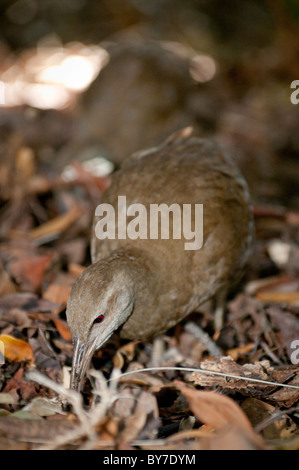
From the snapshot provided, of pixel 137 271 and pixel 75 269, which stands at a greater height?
pixel 137 271

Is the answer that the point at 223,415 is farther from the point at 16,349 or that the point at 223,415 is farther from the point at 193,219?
the point at 193,219

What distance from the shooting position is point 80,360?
126 inches

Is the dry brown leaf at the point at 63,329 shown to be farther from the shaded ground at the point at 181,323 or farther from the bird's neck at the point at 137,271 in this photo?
the bird's neck at the point at 137,271

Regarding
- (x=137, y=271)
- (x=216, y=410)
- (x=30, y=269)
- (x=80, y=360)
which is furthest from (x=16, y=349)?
(x=216, y=410)

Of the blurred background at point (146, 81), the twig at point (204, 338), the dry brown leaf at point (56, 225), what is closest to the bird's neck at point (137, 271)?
the twig at point (204, 338)

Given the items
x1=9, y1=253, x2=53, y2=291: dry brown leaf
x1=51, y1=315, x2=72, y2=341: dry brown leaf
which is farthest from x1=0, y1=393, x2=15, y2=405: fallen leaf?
x1=9, y1=253, x2=53, y2=291: dry brown leaf

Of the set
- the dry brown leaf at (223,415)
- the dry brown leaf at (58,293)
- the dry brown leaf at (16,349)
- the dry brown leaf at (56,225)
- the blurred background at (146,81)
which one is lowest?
Answer: the dry brown leaf at (223,415)

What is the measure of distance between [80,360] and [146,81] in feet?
A: 15.1

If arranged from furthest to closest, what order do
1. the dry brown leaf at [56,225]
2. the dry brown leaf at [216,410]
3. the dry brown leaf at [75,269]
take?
the dry brown leaf at [56,225]
the dry brown leaf at [75,269]
the dry brown leaf at [216,410]

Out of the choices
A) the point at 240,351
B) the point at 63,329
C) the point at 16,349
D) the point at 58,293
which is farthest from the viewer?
the point at 58,293

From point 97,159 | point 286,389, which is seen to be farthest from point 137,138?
point 286,389

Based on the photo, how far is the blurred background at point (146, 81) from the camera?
22.1 feet

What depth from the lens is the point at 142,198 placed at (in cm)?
395
